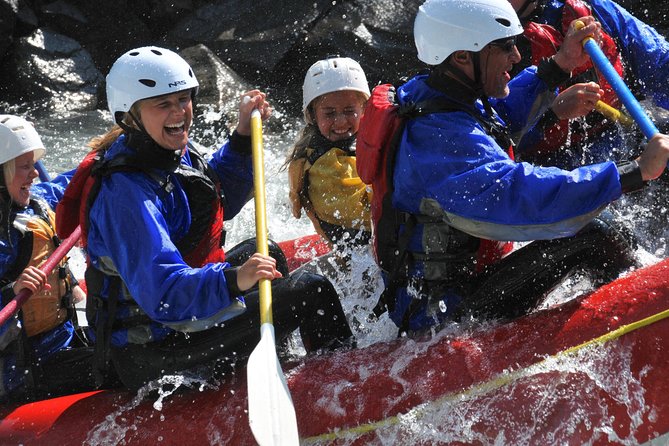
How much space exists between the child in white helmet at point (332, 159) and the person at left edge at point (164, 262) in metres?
0.74

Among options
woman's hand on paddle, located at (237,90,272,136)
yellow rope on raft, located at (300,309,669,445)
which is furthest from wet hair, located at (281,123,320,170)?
yellow rope on raft, located at (300,309,669,445)

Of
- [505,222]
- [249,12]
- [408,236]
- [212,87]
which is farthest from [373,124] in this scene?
[249,12]

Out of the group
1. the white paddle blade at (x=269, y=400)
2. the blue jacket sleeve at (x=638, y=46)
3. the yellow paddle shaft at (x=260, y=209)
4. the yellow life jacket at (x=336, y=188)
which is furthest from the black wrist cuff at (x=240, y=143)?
the blue jacket sleeve at (x=638, y=46)

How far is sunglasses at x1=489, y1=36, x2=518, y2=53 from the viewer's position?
3.31m

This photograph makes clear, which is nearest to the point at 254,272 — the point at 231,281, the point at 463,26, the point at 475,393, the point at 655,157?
the point at 231,281

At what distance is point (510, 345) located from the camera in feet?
10.5

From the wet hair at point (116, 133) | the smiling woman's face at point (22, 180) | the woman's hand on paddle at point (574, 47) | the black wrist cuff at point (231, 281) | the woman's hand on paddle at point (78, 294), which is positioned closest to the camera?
the black wrist cuff at point (231, 281)

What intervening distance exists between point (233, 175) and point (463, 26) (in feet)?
4.33

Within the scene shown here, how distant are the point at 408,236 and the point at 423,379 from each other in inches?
22.5

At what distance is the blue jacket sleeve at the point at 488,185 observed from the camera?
3.03 metres

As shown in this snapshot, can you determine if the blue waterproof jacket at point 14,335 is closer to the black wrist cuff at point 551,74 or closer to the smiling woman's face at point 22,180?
the smiling woman's face at point 22,180

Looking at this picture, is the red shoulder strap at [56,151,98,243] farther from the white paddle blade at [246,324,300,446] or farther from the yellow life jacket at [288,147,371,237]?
the yellow life jacket at [288,147,371,237]

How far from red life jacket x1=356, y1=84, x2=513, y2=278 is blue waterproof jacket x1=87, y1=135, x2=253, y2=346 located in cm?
68

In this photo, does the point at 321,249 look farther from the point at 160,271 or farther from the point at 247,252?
the point at 160,271
